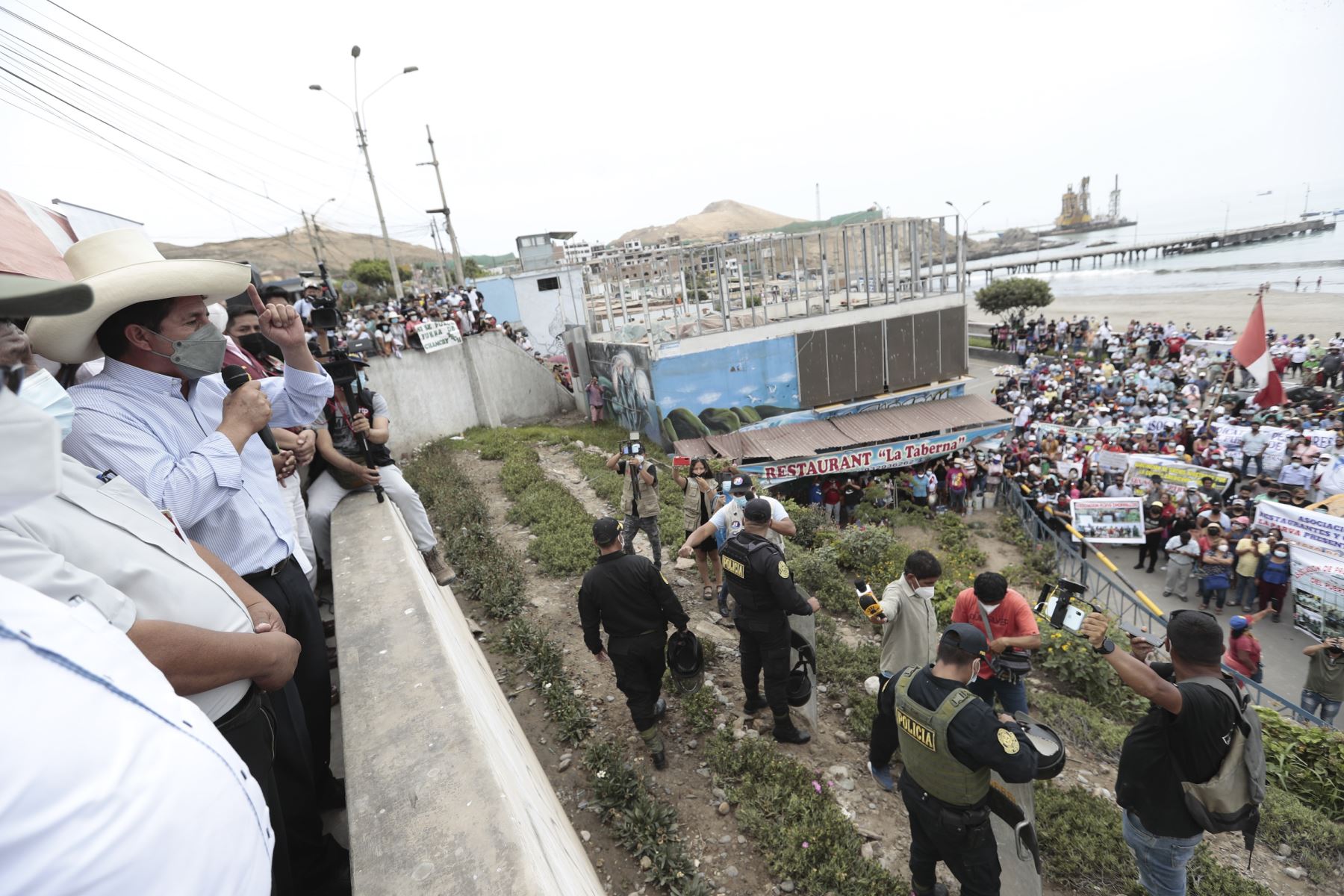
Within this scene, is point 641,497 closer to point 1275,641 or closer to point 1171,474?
point 1275,641

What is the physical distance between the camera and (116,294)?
218 cm

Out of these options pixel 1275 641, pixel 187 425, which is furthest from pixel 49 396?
pixel 1275 641

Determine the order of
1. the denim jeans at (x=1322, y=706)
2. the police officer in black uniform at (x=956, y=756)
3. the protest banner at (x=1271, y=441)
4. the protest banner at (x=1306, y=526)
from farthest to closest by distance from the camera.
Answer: the protest banner at (x=1271, y=441) < the protest banner at (x=1306, y=526) < the denim jeans at (x=1322, y=706) < the police officer in black uniform at (x=956, y=756)

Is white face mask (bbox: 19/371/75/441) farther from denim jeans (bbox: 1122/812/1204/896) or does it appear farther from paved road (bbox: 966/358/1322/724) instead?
paved road (bbox: 966/358/1322/724)

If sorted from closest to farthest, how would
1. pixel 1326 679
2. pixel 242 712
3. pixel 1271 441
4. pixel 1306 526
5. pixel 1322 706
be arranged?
pixel 242 712 < pixel 1326 679 < pixel 1322 706 < pixel 1306 526 < pixel 1271 441

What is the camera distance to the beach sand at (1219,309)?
138ft

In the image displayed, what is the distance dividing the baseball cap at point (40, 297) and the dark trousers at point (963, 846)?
4.02 m

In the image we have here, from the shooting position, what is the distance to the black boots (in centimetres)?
493

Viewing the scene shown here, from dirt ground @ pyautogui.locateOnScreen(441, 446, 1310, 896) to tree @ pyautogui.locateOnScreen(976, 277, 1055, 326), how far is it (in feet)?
150

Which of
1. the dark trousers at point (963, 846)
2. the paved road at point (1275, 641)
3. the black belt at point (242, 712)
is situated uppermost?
the black belt at point (242, 712)

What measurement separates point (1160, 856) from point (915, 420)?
18929 mm

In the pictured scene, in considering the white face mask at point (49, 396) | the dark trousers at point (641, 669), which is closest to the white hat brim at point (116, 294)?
the white face mask at point (49, 396)

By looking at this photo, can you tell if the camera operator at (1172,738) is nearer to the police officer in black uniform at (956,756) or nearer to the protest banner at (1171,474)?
the police officer in black uniform at (956,756)

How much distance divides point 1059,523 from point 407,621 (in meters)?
15.7
